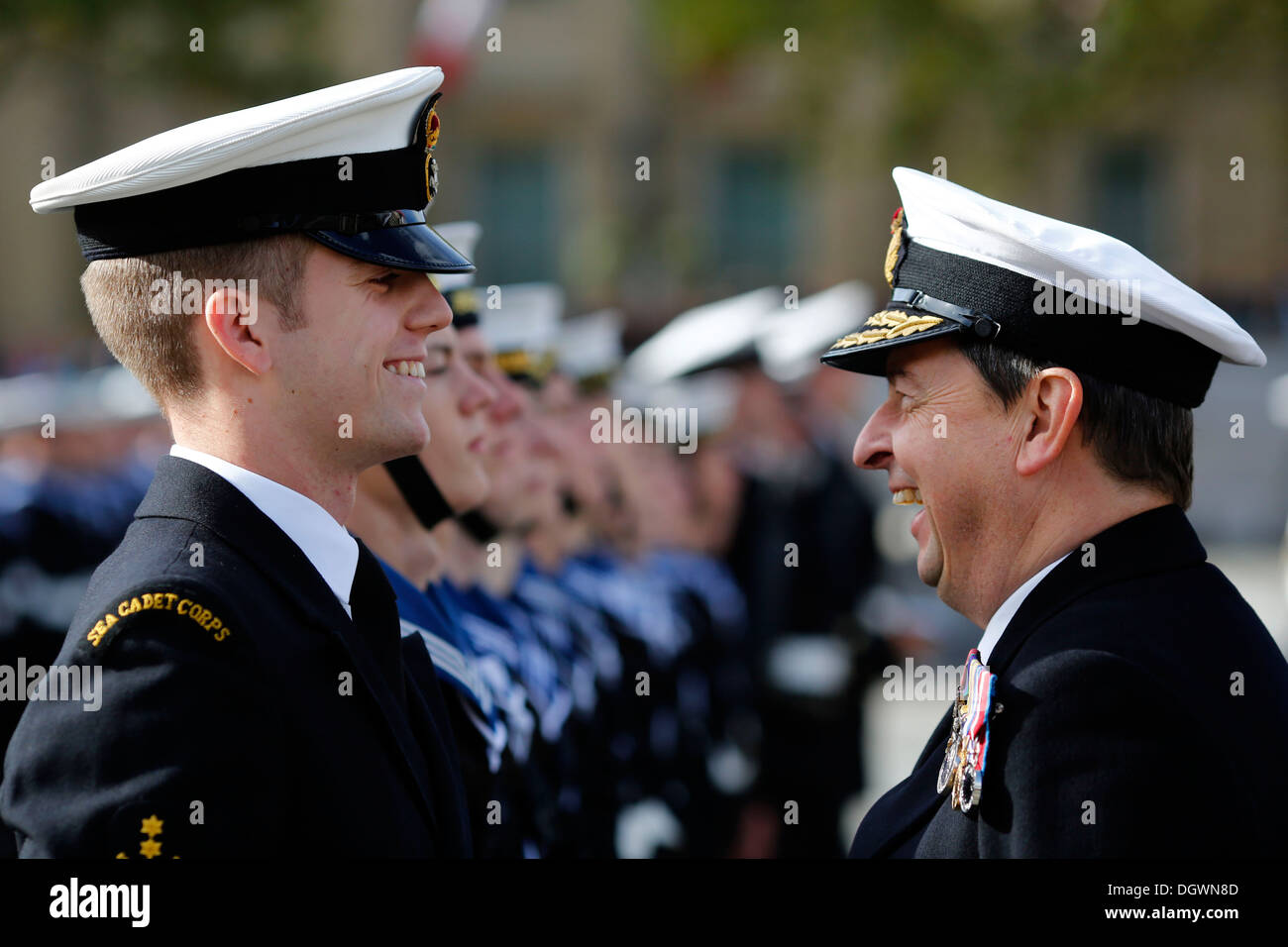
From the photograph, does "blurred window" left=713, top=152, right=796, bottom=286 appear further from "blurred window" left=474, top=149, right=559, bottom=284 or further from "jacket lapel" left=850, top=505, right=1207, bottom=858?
"jacket lapel" left=850, top=505, right=1207, bottom=858

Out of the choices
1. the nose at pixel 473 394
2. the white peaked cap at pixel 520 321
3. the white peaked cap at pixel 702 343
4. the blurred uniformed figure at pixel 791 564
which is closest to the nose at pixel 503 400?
the nose at pixel 473 394

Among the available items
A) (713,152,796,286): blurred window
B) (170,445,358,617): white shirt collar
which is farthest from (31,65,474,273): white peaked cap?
(713,152,796,286): blurred window

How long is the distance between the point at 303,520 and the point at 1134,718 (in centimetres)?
133

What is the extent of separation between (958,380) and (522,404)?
7.49 ft

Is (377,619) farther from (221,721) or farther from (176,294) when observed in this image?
(176,294)

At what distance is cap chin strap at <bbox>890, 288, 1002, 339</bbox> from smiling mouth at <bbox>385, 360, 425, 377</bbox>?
2.81 ft

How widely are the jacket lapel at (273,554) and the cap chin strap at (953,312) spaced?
1122 millimetres

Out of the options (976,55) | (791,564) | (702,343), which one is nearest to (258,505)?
(791,564)

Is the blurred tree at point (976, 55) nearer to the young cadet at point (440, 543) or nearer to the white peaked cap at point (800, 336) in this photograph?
the white peaked cap at point (800, 336)

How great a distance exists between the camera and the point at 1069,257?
2.41 meters
